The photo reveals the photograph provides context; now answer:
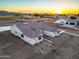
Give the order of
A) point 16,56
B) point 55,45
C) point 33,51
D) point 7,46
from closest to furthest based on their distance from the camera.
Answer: point 16,56
point 33,51
point 7,46
point 55,45

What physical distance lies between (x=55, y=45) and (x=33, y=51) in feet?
17.3

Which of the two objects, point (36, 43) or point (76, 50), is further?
point (36, 43)

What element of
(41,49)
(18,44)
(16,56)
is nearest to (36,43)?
(41,49)

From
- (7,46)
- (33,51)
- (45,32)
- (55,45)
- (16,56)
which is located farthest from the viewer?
(45,32)

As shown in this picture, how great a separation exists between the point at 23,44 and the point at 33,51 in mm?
3390

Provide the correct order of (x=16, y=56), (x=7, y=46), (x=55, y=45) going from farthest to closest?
1. (x=55, y=45)
2. (x=7, y=46)
3. (x=16, y=56)

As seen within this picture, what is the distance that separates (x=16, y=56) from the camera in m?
14.8

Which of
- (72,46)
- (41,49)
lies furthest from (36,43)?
(72,46)

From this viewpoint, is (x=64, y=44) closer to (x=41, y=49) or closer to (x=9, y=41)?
(x=41, y=49)

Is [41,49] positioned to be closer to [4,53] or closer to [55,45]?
[55,45]

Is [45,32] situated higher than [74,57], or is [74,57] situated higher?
[45,32]

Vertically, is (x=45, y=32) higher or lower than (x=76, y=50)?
higher

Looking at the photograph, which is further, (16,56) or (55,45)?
(55,45)

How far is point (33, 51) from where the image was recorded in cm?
1652
